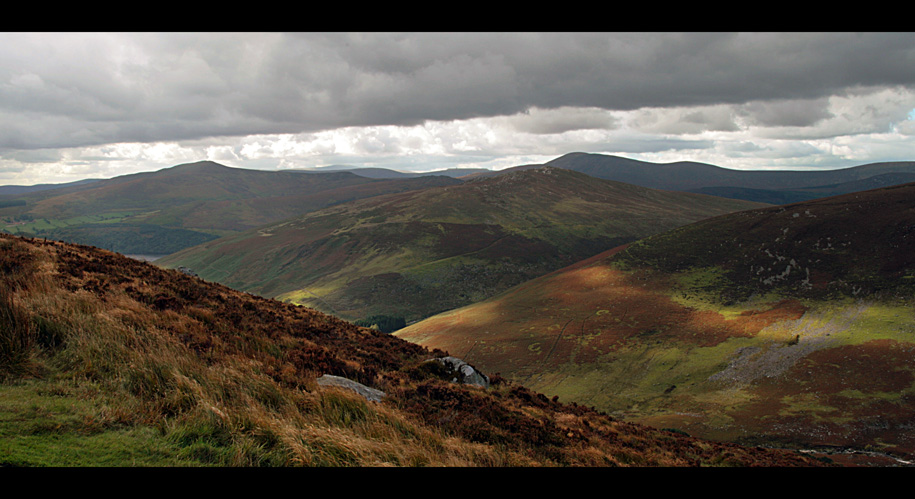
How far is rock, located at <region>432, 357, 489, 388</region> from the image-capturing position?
19.6 metres

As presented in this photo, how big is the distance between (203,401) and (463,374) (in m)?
13.3

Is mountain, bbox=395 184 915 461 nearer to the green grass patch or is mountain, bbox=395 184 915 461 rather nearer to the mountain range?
the mountain range

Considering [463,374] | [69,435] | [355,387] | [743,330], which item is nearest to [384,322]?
[743,330]

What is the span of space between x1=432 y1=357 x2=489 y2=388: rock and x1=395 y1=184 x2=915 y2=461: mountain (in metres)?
40.0

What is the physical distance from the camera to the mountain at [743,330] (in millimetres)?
51812

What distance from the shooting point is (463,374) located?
784 inches

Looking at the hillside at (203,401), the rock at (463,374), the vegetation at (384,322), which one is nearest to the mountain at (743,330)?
the rock at (463,374)

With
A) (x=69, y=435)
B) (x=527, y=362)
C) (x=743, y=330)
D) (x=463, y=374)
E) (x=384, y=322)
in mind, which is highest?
(x=69, y=435)

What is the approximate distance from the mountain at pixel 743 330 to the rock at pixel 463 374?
3996 cm

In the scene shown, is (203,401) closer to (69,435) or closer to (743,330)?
(69,435)
